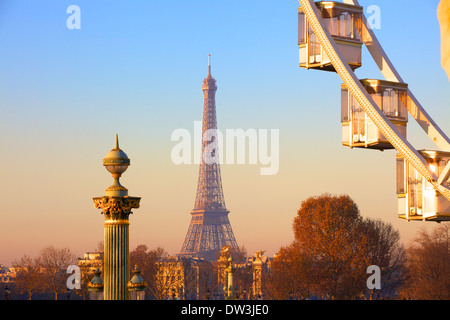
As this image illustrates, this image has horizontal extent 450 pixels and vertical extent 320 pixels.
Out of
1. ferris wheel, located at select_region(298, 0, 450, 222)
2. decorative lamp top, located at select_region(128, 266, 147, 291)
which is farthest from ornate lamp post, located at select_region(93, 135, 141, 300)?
ferris wheel, located at select_region(298, 0, 450, 222)

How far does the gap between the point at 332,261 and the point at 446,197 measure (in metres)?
62.3

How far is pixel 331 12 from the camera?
1075 cm

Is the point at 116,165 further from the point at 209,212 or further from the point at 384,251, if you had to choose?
the point at 209,212

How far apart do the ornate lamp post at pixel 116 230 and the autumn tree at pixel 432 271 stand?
65.4m

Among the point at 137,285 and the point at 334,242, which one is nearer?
the point at 137,285

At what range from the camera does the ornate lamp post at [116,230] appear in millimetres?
13922

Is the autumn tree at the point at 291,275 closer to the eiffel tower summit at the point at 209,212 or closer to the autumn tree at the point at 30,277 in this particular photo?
the autumn tree at the point at 30,277

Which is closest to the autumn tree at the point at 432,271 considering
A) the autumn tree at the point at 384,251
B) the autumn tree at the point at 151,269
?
the autumn tree at the point at 384,251

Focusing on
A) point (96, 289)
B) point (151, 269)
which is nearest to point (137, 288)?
point (96, 289)

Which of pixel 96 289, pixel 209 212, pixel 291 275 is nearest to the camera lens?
pixel 96 289

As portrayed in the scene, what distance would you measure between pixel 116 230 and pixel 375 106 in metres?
5.69

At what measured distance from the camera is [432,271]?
81312mm
